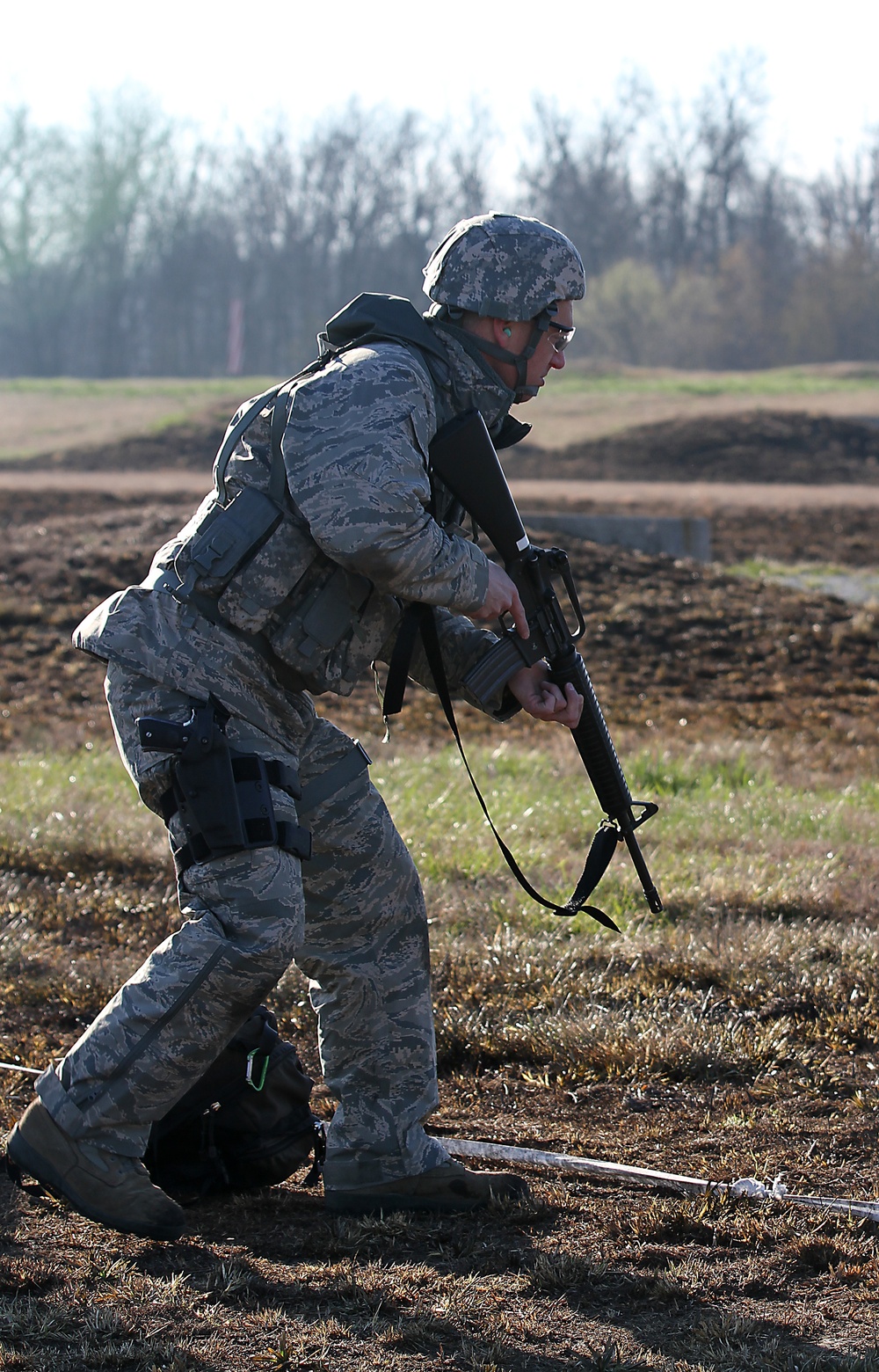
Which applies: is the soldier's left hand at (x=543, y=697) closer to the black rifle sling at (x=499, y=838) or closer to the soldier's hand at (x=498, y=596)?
the black rifle sling at (x=499, y=838)

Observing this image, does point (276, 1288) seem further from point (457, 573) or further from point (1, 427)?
point (1, 427)

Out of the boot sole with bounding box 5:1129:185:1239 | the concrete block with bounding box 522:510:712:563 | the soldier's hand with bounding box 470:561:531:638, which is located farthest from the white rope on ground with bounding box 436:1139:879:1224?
the concrete block with bounding box 522:510:712:563

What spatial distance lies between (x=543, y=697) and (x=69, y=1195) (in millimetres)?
1484

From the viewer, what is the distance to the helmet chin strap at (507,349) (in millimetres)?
3168

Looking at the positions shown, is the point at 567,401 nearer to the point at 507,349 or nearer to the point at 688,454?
the point at 688,454

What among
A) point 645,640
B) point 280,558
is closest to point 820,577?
point 645,640

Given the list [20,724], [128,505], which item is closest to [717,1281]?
[20,724]

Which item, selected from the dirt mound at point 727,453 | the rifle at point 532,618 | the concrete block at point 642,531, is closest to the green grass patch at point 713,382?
the dirt mound at point 727,453

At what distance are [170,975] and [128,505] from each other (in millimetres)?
16032

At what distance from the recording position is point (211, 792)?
9.25 ft

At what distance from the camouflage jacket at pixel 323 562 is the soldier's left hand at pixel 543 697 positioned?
0.38m

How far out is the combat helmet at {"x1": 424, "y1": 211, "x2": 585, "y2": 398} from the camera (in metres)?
3.14

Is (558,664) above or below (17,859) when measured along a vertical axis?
above

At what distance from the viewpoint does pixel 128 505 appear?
59.7 feet
